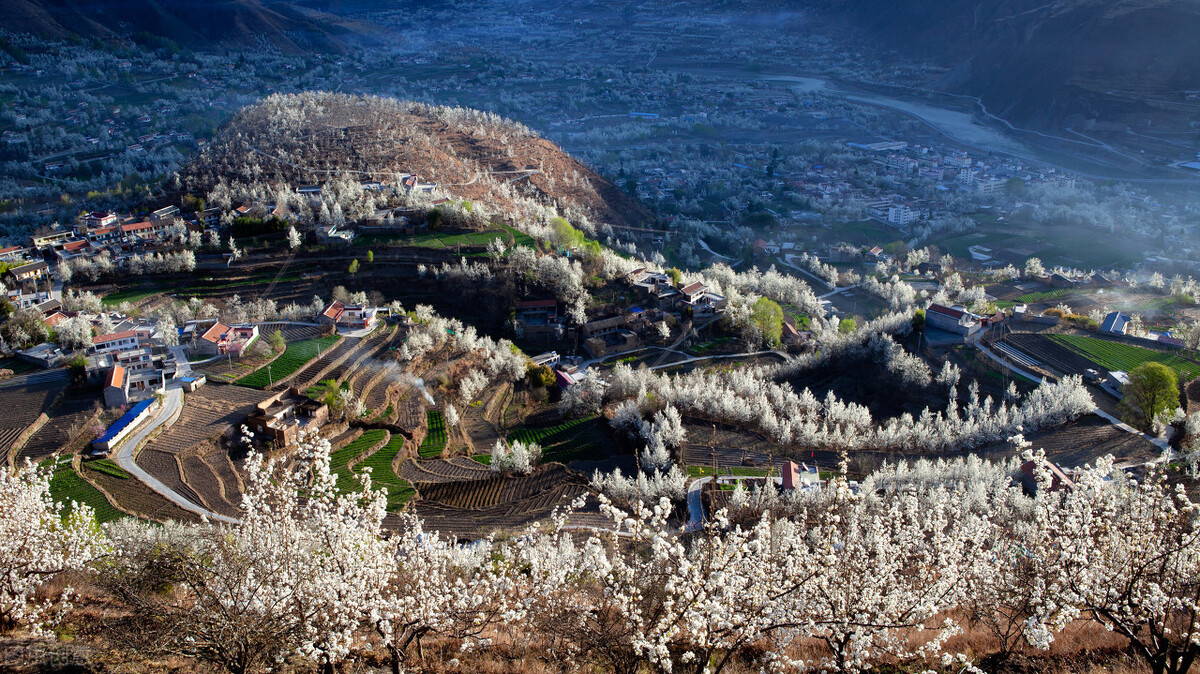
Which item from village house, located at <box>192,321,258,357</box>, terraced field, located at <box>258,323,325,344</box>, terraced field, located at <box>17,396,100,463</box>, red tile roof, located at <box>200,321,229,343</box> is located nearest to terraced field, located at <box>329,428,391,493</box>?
village house, located at <box>192,321,258,357</box>

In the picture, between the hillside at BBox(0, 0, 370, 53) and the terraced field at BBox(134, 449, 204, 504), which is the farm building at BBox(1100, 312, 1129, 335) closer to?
the terraced field at BBox(134, 449, 204, 504)

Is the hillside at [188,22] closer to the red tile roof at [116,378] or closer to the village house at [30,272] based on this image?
the village house at [30,272]

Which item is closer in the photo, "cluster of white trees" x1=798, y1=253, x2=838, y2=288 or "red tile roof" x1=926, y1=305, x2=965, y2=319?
"red tile roof" x1=926, y1=305, x2=965, y2=319

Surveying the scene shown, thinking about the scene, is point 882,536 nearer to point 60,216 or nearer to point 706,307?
point 706,307

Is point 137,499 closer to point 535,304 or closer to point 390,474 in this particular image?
point 390,474

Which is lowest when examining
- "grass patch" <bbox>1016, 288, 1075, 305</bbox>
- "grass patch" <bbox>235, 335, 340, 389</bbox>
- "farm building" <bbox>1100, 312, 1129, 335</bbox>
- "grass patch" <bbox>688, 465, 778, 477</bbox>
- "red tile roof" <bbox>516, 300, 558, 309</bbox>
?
"grass patch" <bbox>688, 465, 778, 477</bbox>

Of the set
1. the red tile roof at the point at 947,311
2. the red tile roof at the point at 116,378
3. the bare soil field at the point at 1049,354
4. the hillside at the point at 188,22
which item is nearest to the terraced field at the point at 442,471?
the red tile roof at the point at 116,378
